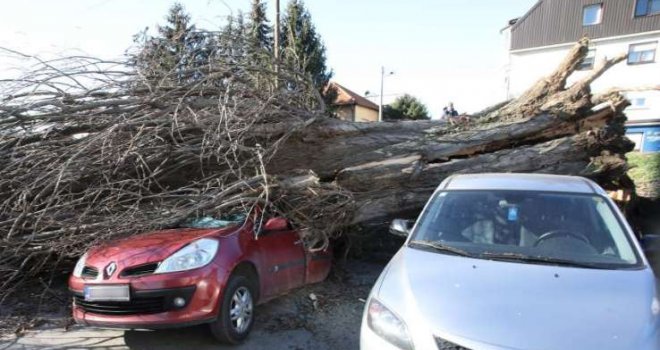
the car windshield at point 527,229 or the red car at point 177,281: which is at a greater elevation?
the car windshield at point 527,229

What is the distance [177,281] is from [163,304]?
226 mm

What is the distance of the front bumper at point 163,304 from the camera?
4008 millimetres

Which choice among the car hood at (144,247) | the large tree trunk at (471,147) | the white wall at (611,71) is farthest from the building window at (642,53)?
the car hood at (144,247)

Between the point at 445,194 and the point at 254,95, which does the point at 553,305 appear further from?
the point at 254,95

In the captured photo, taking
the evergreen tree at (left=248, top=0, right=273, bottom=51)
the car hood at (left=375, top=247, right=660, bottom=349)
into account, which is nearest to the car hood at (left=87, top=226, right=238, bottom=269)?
the car hood at (left=375, top=247, right=660, bottom=349)

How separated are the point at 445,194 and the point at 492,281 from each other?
131cm

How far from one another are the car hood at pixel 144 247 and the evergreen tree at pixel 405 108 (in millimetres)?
39377

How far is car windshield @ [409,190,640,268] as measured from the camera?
11.0ft

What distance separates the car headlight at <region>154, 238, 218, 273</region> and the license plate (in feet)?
1.00

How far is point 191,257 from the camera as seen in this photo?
421 centimetres

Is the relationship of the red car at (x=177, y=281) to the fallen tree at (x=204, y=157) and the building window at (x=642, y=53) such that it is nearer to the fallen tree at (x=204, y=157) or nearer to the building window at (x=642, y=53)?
the fallen tree at (x=204, y=157)

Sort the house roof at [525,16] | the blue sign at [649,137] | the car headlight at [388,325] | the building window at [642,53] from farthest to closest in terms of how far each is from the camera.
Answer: the house roof at [525,16], the building window at [642,53], the blue sign at [649,137], the car headlight at [388,325]

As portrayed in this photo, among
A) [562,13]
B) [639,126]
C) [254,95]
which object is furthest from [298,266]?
[562,13]

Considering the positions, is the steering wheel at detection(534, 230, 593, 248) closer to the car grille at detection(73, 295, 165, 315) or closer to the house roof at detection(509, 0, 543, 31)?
the car grille at detection(73, 295, 165, 315)
